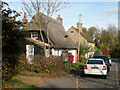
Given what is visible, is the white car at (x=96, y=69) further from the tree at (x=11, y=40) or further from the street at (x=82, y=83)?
the tree at (x=11, y=40)

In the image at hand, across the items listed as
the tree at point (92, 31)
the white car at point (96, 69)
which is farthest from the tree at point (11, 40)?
the tree at point (92, 31)

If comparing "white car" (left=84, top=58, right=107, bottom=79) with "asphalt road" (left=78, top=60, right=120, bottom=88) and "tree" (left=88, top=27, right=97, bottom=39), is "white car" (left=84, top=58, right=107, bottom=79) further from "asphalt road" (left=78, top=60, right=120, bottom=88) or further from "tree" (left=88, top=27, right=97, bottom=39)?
"tree" (left=88, top=27, right=97, bottom=39)

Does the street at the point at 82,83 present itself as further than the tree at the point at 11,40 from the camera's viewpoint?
Yes

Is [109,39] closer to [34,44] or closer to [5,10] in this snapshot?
[34,44]

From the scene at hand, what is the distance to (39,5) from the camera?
13.3 m

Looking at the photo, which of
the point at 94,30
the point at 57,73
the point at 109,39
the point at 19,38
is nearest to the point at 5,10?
the point at 19,38

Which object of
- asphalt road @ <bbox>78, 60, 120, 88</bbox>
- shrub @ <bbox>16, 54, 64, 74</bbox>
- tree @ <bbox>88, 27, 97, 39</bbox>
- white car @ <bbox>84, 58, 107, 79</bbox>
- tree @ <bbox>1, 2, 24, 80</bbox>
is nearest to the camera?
tree @ <bbox>1, 2, 24, 80</bbox>

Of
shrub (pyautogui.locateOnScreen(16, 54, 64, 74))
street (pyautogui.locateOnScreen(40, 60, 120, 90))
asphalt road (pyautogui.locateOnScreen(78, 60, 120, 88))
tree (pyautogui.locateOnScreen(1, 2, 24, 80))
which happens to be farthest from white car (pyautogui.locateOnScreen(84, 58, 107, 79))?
tree (pyautogui.locateOnScreen(1, 2, 24, 80))

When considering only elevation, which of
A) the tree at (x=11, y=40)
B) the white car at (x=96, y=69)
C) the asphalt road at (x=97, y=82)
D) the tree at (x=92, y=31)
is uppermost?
the tree at (x=92, y=31)

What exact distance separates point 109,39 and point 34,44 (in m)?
56.0

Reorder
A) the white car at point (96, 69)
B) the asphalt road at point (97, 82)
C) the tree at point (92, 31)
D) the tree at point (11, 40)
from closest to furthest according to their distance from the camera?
1. the tree at point (11, 40)
2. the asphalt road at point (97, 82)
3. the white car at point (96, 69)
4. the tree at point (92, 31)

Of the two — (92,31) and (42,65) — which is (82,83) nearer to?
(42,65)

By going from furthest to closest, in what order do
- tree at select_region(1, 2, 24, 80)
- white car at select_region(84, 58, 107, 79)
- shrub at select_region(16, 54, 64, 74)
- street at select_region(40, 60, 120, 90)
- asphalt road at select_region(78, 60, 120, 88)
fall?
1. shrub at select_region(16, 54, 64, 74)
2. white car at select_region(84, 58, 107, 79)
3. asphalt road at select_region(78, 60, 120, 88)
4. street at select_region(40, 60, 120, 90)
5. tree at select_region(1, 2, 24, 80)

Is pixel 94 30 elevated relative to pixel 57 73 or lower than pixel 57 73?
elevated
